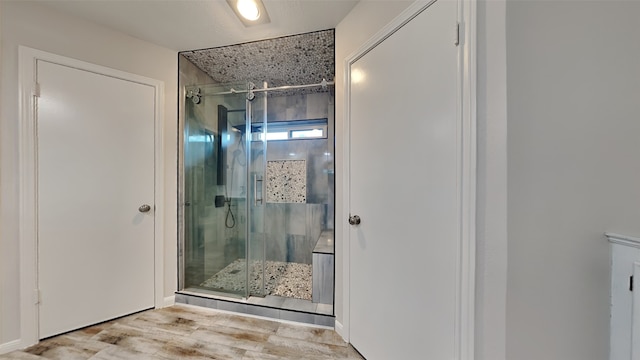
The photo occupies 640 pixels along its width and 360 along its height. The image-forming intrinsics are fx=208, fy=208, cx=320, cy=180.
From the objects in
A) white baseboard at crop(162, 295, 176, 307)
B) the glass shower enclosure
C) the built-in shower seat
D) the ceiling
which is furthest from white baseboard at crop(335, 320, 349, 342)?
the ceiling

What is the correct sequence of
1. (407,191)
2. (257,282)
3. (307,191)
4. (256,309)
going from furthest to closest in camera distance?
(307,191) < (257,282) < (256,309) < (407,191)

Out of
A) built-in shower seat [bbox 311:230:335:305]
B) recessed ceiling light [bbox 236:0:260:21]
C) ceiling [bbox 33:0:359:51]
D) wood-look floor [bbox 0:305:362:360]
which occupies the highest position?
ceiling [bbox 33:0:359:51]

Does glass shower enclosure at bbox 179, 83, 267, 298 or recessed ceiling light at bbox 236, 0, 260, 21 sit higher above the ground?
recessed ceiling light at bbox 236, 0, 260, 21

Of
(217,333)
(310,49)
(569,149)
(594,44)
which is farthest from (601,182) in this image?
(217,333)

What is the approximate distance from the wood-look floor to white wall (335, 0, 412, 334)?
0.28 metres

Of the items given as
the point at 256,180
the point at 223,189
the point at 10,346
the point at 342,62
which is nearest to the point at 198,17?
A: the point at 342,62

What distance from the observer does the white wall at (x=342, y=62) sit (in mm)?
1317

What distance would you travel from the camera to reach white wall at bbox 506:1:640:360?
72 cm

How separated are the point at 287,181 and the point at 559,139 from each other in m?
2.58

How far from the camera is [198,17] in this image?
154 cm

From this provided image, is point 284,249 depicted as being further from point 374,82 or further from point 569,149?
point 569,149

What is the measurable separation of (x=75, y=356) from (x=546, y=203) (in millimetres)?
→ 2653

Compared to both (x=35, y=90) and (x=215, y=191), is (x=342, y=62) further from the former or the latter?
(x=35, y=90)

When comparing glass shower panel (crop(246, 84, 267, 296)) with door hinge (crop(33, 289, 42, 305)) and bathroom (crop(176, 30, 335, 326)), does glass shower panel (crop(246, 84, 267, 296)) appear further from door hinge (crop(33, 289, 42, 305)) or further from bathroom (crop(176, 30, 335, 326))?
door hinge (crop(33, 289, 42, 305))
